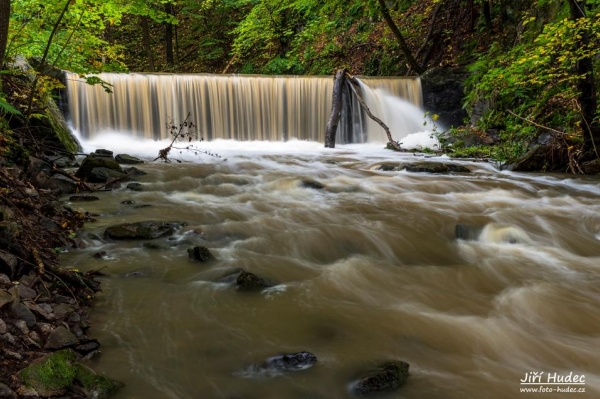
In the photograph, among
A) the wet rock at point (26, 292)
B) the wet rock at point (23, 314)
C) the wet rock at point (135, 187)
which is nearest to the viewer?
the wet rock at point (23, 314)

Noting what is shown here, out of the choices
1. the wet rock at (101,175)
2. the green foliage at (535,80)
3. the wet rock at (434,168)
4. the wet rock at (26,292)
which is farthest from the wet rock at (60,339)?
the wet rock at (434,168)

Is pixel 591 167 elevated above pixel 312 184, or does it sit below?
above

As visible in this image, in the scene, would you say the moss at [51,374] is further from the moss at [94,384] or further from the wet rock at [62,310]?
the wet rock at [62,310]

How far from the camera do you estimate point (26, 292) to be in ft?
9.64

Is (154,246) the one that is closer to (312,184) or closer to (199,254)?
(199,254)

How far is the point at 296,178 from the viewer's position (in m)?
8.36

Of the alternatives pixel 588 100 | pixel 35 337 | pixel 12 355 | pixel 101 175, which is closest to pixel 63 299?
pixel 35 337

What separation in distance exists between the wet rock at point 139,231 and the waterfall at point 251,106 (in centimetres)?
885

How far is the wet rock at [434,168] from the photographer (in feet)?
29.8

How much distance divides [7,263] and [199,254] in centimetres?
168

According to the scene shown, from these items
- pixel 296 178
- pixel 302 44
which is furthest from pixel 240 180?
pixel 302 44

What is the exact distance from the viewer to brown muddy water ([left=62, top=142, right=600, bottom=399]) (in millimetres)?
2744

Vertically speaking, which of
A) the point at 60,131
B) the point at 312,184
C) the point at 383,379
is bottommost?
the point at 383,379

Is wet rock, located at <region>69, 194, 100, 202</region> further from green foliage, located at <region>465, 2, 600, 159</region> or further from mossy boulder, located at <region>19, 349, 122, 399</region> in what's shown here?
green foliage, located at <region>465, 2, 600, 159</region>
